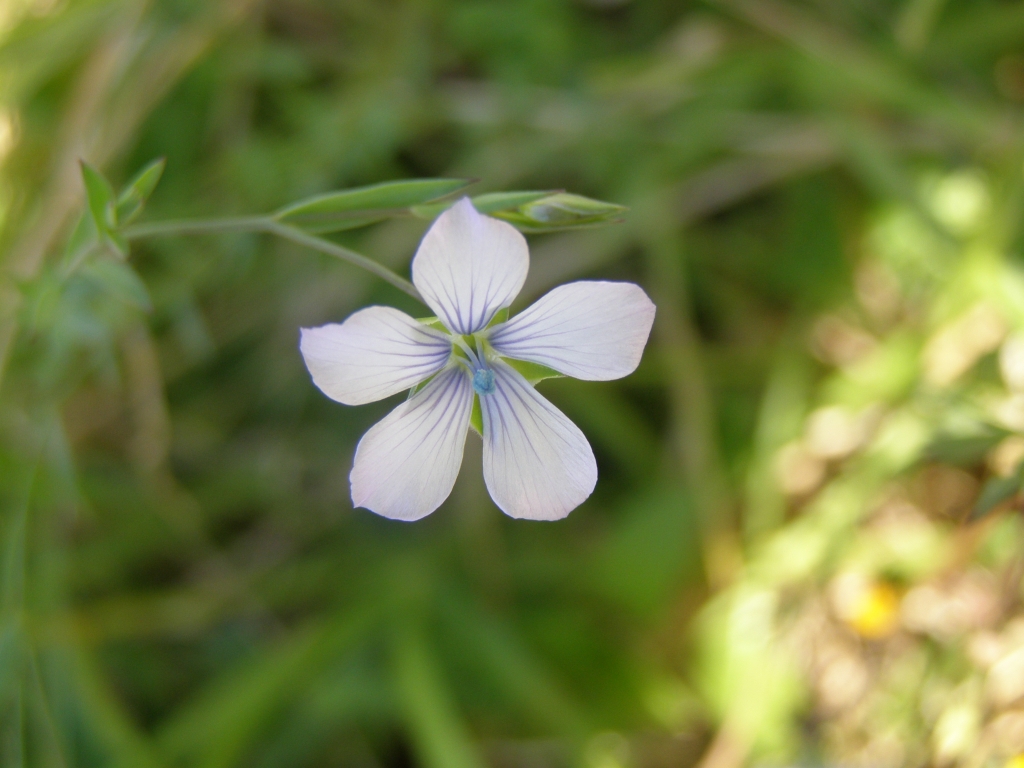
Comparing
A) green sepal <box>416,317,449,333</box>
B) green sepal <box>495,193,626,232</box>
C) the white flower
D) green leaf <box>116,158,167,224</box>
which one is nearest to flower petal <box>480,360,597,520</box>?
the white flower

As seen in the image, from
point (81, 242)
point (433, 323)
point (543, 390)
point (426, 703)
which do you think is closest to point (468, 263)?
point (433, 323)

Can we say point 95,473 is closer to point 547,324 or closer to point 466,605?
point 466,605

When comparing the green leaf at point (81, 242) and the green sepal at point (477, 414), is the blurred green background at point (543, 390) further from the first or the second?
the green sepal at point (477, 414)

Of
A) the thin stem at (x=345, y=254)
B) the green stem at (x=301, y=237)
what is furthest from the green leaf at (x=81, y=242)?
the thin stem at (x=345, y=254)

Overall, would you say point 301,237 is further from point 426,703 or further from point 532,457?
point 426,703

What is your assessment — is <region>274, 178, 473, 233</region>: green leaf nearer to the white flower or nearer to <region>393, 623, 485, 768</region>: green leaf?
the white flower

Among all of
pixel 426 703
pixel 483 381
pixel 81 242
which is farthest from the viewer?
pixel 426 703

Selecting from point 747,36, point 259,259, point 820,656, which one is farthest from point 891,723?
point 259,259
